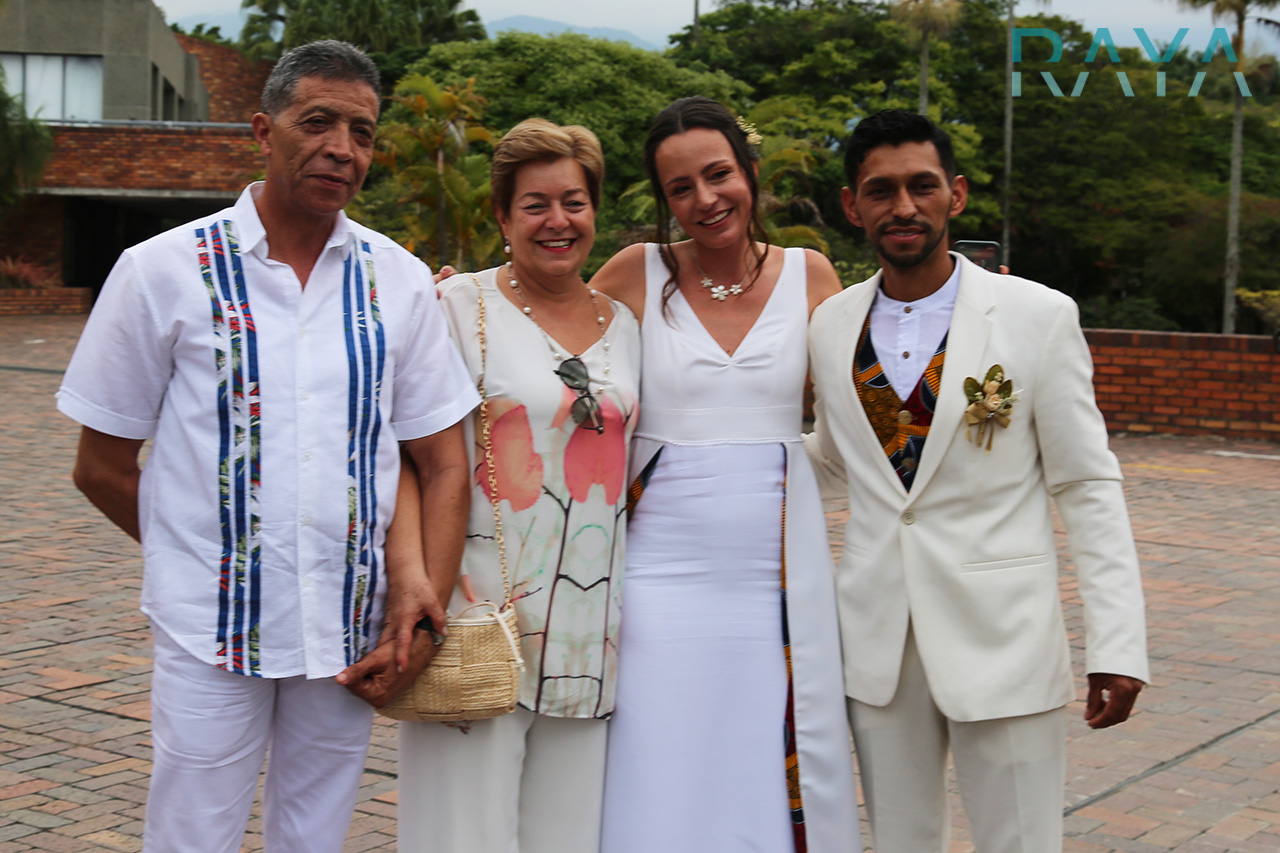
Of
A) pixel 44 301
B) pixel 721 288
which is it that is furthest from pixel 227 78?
pixel 721 288

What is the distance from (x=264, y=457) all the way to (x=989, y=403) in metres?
1.43

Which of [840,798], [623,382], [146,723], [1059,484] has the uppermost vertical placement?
[623,382]

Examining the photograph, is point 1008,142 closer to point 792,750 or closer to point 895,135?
point 895,135

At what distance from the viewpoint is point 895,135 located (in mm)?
2791

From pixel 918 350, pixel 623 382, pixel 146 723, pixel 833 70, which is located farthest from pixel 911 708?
pixel 833 70

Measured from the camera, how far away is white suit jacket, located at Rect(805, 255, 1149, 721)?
2.68 m

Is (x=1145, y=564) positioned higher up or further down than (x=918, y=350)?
further down

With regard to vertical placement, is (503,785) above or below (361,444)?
below

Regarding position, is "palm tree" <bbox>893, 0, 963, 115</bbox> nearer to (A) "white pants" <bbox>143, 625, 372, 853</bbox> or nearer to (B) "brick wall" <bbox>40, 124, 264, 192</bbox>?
(B) "brick wall" <bbox>40, 124, 264, 192</bbox>

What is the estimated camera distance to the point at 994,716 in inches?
105

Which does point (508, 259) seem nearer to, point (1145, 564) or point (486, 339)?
point (486, 339)

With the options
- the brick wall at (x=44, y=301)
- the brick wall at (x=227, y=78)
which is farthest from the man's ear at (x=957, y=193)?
the brick wall at (x=227, y=78)

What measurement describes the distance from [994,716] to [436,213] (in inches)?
630

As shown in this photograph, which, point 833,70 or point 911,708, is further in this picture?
point 833,70
